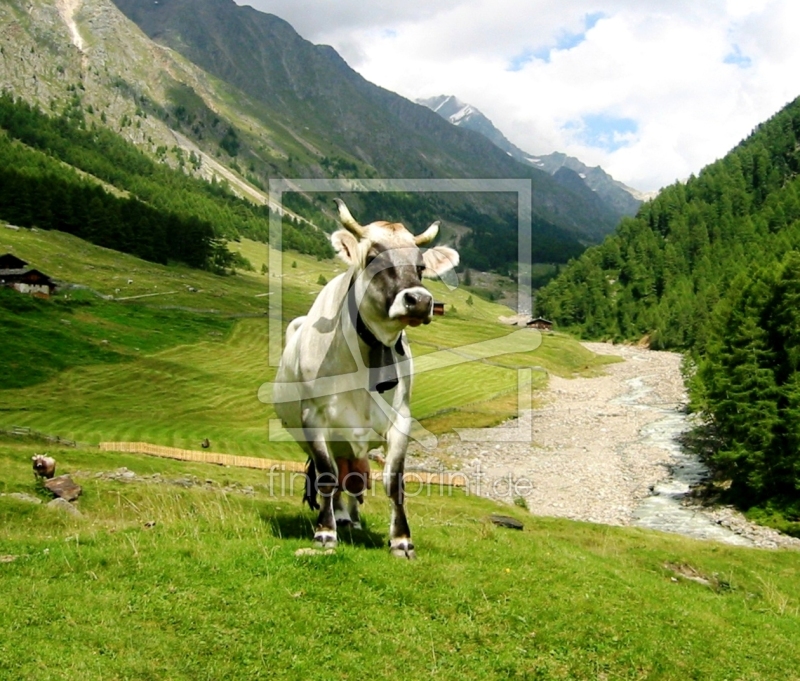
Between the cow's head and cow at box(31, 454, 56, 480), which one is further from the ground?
the cow's head

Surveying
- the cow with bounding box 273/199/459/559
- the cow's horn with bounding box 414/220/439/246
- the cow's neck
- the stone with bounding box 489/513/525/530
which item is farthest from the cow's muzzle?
the stone with bounding box 489/513/525/530

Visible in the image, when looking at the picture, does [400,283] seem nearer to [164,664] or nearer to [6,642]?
[164,664]

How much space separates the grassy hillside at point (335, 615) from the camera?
6762 mm

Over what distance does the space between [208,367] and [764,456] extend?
58066 millimetres

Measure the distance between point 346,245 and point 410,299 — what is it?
56.5 inches

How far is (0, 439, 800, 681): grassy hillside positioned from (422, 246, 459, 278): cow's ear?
3925mm

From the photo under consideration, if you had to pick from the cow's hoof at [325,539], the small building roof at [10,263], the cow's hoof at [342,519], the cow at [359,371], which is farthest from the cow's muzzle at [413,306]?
the small building roof at [10,263]

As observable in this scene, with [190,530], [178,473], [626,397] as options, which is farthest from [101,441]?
[626,397]

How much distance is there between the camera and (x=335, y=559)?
8.86 metres

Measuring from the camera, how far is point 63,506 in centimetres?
1911

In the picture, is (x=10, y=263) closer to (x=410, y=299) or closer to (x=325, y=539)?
(x=325, y=539)

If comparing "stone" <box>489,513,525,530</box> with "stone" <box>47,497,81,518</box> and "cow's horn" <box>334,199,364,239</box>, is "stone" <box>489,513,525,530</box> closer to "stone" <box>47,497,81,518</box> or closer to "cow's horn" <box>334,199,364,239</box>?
"stone" <box>47,497,81,518</box>

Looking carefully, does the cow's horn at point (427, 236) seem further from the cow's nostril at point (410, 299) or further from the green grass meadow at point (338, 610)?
the green grass meadow at point (338, 610)

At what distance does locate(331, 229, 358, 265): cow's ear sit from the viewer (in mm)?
9039
